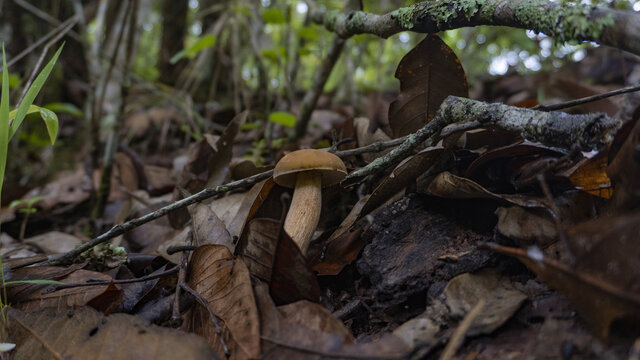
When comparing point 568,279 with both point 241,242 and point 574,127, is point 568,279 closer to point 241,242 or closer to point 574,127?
point 574,127

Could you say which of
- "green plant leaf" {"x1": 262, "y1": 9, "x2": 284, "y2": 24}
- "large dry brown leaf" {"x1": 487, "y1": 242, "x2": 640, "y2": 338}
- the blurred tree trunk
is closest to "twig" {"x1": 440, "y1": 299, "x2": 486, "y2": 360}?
"large dry brown leaf" {"x1": 487, "y1": 242, "x2": 640, "y2": 338}

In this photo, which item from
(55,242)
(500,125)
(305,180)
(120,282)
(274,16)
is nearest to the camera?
(500,125)

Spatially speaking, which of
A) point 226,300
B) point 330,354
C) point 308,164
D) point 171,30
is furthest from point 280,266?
point 171,30

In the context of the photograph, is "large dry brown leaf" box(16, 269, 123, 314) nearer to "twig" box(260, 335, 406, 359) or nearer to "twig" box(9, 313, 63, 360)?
"twig" box(9, 313, 63, 360)

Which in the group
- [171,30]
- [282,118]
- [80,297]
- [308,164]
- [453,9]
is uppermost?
[453,9]

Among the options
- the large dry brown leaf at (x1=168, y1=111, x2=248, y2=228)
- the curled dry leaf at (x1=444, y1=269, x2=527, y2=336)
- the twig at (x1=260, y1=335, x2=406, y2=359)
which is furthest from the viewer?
the large dry brown leaf at (x1=168, y1=111, x2=248, y2=228)

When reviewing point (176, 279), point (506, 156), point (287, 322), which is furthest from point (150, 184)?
point (506, 156)

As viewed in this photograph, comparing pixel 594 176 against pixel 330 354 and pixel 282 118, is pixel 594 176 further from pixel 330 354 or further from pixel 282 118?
pixel 282 118

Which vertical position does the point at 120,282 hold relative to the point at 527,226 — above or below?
below
